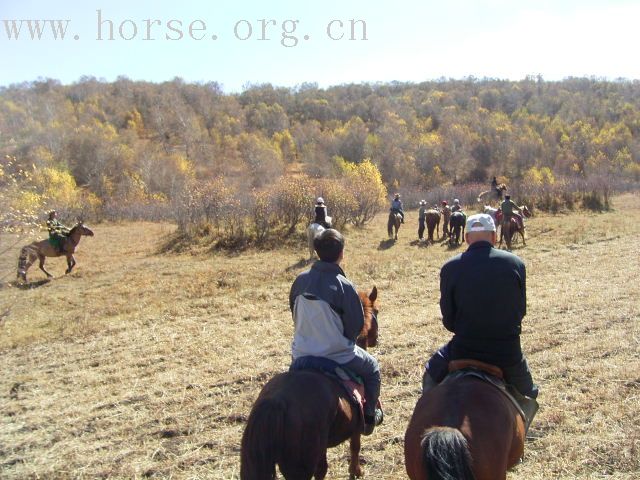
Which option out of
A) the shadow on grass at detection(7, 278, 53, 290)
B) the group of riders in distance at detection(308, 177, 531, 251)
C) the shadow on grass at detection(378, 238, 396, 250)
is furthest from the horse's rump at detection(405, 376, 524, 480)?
the shadow on grass at detection(378, 238, 396, 250)

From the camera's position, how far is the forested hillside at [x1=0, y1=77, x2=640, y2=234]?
5862 cm

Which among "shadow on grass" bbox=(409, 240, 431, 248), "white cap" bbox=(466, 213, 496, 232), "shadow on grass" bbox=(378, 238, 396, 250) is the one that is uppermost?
"white cap" bbox=(466, 213, 496, 232)

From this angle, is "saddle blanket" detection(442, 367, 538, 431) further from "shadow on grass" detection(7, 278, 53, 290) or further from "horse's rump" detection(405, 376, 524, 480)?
"shadow on grass" detection(7, 278, 53, 290)

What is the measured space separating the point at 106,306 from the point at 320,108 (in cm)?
10067

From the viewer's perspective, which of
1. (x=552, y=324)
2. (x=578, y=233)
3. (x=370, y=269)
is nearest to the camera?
(x=552, y=324)

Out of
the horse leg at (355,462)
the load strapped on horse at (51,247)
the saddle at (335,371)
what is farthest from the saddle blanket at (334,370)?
the load strapped on horse at (51,247)

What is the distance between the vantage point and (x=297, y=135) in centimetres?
8862

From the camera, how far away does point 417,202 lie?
122 ft

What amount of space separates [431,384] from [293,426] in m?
1.07

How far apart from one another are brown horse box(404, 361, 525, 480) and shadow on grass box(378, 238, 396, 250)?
1488 cm

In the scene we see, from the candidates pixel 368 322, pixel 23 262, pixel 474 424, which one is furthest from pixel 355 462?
pixel 23 262

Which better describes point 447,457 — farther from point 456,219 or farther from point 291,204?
point 291,204

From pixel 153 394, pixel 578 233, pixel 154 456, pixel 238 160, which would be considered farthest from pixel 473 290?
pixel 238 160

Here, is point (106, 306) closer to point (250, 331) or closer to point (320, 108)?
point (250, 331)
